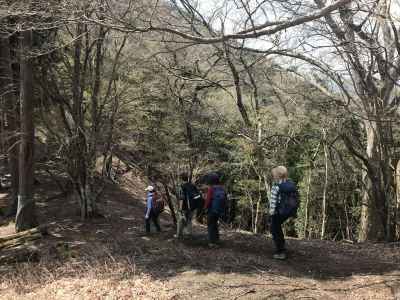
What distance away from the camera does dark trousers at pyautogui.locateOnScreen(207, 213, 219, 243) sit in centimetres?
714

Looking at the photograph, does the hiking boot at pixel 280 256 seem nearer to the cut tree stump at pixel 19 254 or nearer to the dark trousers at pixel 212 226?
the dark trousers at pixel 212 226

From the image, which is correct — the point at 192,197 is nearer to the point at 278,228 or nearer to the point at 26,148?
the point at 278,228

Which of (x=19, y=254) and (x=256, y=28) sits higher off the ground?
(x=256, y=28)

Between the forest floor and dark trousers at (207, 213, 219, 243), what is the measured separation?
0.62 ft

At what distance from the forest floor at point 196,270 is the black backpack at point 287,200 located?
0.82 metres

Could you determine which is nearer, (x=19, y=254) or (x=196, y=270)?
(x=196, y=270)

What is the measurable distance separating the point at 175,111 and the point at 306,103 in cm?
436

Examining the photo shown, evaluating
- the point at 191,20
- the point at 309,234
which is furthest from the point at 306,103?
the point at 309,234

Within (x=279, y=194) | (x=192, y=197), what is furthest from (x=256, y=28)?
(x=192, y=197)

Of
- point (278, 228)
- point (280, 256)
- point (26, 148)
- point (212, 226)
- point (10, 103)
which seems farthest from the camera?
point (10, 103)

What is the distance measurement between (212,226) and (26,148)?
18.2ft

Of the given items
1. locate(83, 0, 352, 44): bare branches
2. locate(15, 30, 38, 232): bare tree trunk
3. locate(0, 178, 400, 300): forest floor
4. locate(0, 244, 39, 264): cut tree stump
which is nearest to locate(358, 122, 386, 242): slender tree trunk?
locate(0, 178, 400, 300): forest floor

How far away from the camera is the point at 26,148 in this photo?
1039 cm

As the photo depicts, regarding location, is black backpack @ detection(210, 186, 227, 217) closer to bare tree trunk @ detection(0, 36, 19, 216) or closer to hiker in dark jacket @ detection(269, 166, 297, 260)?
hiker in dark jacket @ detection(269, 166, 297, 260)
